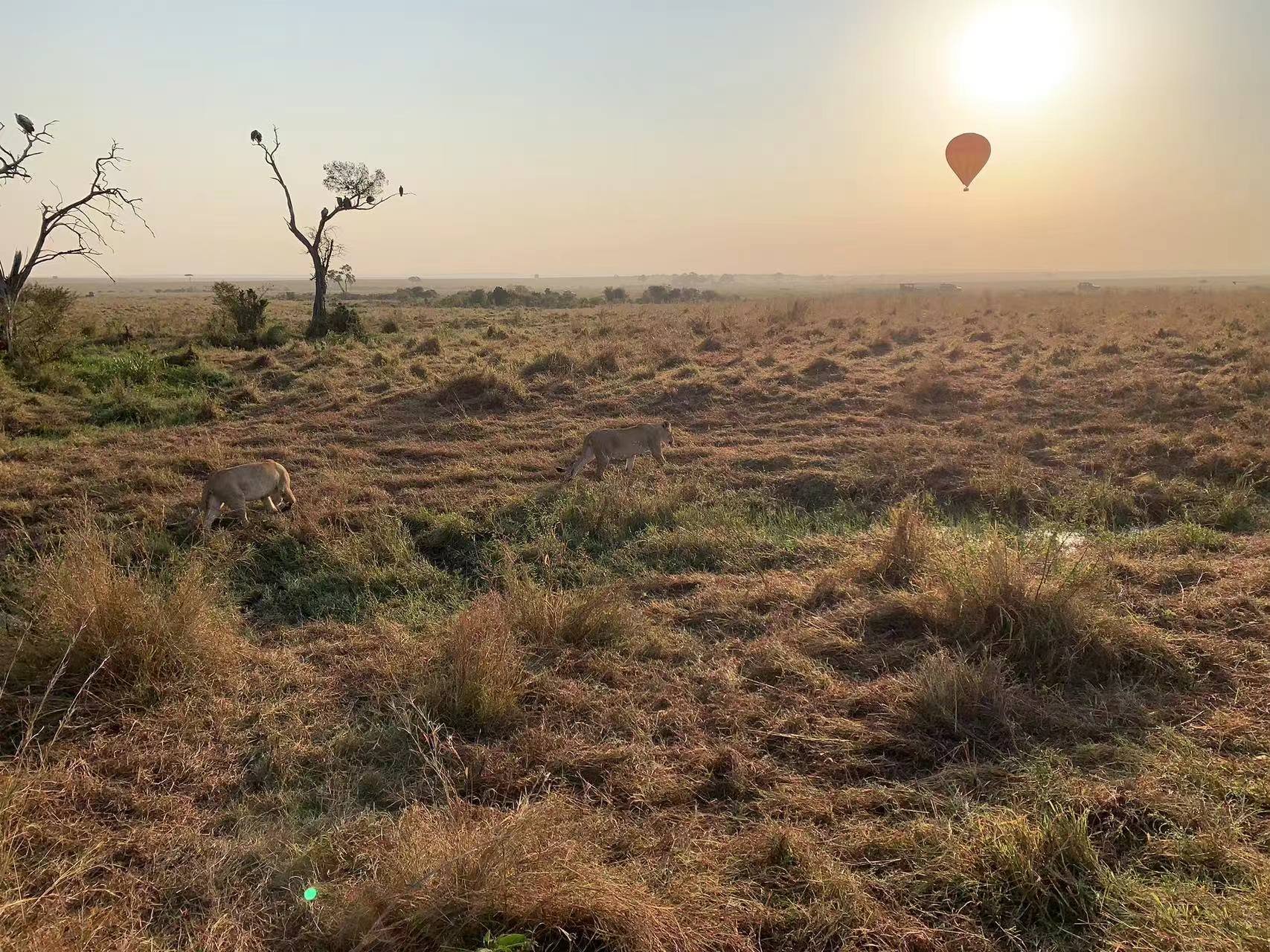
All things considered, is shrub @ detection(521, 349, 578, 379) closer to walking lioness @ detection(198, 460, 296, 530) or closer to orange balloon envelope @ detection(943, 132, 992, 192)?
walking lioness @ detection(198, 460, 296, 530)

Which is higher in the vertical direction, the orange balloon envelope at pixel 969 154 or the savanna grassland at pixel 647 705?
the orange balloon envelope at pixel 969 154

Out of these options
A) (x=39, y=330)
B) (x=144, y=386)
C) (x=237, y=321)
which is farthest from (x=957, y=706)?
(x=237, y=321)

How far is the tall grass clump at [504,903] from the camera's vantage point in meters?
2.62

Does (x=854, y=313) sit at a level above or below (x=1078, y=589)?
above

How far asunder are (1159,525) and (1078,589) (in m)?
4.22

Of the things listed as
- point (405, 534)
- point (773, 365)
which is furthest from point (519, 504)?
point (773, 365)

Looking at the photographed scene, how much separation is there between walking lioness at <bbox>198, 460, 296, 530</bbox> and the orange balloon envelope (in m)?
22.9

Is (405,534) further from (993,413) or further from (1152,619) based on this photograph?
(993,413)

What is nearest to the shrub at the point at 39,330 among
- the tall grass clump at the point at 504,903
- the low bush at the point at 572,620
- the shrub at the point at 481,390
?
the shrub at the point at 481,390

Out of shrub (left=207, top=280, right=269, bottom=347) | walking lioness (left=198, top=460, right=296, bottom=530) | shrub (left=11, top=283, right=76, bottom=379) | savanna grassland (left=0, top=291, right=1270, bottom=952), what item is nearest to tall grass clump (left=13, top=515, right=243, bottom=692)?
savanna grassland (left=0, top=291, right=1270, bottom=952)

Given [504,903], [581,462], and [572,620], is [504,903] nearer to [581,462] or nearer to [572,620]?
[572,620]

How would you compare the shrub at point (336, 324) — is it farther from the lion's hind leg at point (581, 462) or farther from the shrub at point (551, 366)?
the lion's hind leg at point (581, 462)

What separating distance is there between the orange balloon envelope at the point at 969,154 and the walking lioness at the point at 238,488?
22.9 meters

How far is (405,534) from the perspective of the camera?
795 centimetres
